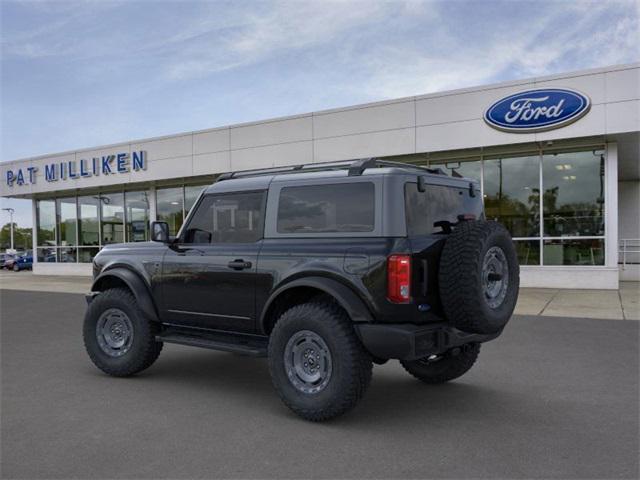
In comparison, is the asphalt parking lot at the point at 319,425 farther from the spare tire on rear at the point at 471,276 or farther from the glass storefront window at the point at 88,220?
the glass storefront window at the point at 88,220

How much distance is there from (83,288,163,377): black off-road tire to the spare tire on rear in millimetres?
3141

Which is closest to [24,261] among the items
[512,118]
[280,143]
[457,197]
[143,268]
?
[280,143]

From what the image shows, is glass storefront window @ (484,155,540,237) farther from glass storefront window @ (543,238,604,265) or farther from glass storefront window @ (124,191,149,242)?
glass storefront window @ (124,191,149,242)

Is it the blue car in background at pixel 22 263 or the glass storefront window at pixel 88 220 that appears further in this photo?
the blue car in background at pixel 22 263

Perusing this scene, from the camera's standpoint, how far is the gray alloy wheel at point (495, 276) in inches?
181

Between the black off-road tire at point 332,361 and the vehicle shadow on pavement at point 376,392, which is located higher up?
the black off-road tire at point 332,361

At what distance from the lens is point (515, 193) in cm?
1567

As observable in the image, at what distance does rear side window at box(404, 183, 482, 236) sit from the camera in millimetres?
4609

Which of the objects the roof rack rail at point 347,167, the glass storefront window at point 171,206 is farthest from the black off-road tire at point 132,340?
the glass storefront window at point 171,206

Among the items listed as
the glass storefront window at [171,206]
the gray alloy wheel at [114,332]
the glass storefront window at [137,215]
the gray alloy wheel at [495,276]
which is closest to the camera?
the gray alloy wheel at [495,276]

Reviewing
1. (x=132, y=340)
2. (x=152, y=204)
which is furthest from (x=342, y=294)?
(x=152, y=204)

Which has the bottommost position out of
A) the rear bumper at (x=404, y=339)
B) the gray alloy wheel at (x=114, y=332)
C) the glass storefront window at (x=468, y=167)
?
the gray alloy wheel at (x=114, y=332)

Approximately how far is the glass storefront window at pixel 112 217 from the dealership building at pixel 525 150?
4.10m

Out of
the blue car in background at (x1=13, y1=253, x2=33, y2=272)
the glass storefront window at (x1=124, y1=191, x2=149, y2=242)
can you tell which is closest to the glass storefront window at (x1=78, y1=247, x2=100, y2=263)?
the glass storefront window at (x1=124, y1=191, x2=149, y2=242)
